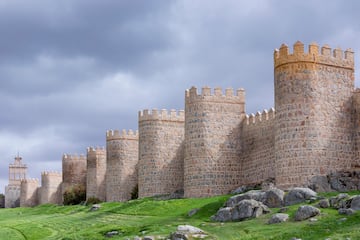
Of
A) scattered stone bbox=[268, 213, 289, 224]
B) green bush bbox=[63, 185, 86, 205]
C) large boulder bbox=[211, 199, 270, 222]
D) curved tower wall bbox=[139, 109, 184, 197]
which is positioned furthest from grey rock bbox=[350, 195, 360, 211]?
green bush bbox=[63, 185, 86, 205]

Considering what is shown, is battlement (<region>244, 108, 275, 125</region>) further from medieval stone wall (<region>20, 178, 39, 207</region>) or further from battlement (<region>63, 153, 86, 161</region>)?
medieval stone wall (<region>20, 178, 39, 207</region>)

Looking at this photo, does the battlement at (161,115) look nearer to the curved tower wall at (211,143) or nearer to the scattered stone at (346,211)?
the curved tower wall at (211,143)

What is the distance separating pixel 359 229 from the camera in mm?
22844

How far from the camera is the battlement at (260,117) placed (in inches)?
1629

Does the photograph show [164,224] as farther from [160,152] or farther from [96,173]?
[96,173]

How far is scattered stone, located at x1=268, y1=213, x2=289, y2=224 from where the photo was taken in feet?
88.5

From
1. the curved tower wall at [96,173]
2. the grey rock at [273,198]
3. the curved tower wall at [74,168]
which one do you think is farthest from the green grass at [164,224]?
the curved tower wall at [74,168]

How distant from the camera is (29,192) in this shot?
8919 centimetres

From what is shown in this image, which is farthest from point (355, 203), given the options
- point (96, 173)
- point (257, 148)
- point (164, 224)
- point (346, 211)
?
point (96, 173)

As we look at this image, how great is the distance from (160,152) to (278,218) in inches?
959

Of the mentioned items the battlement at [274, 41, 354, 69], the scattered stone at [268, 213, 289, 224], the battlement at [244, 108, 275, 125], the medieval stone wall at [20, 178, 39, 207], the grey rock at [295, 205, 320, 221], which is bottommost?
the medieval stone wall at [20, 178, 39, 207]

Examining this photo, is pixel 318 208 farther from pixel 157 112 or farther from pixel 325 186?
pixel 157 112

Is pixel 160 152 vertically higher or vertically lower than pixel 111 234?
higher

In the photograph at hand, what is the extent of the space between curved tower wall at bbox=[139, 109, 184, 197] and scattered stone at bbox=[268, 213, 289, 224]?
75.8 ft
